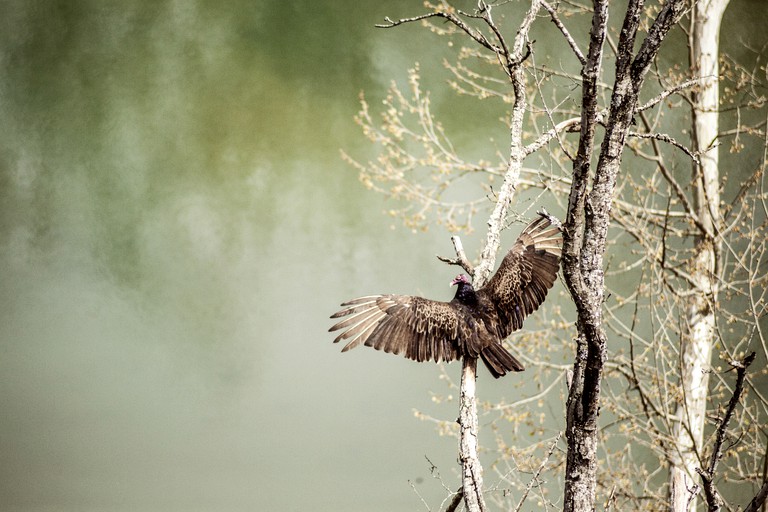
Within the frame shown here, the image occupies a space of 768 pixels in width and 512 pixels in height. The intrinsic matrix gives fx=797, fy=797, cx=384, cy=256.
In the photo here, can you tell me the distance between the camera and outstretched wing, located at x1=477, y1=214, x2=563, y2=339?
102 inches

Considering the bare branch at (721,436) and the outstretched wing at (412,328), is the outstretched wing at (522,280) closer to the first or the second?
the outstretched wing at (412,328)

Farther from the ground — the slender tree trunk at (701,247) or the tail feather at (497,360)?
the slender tree trunk at (701,247)

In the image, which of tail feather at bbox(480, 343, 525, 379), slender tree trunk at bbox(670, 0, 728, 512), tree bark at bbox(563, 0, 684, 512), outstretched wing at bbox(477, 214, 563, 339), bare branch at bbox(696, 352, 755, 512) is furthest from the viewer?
slender tree trunk at bbox(670, 0, 728, 512)

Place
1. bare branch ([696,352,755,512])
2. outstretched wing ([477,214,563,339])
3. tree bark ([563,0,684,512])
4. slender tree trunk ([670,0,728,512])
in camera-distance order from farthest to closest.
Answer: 1. slender tree trunk ([670,0,728,512])
2. outstretched wing ([477,214,563,339])
3. bare branch ([696,352,755,512])
4. tree bark ([563,0,684,512])

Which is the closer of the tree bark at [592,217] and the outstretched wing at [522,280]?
the tree bark at [592,217]

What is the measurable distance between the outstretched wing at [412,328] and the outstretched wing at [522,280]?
0.57 ft

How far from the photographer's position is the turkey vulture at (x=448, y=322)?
238 cm

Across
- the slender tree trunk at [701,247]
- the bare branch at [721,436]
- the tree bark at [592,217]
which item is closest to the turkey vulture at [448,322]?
the tree bark at [592,217]

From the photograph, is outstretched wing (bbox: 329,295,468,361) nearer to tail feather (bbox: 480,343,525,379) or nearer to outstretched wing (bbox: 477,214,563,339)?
tail feather (bbox: 480,343,525,379)

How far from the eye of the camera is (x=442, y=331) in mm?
2418

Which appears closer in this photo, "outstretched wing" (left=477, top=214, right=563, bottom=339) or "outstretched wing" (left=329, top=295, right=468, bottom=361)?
"outstretched wing" (left=329, top=295, right=468, bottom=361)

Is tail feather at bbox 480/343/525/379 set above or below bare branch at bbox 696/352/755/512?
above

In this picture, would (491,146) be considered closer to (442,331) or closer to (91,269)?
(91,269)

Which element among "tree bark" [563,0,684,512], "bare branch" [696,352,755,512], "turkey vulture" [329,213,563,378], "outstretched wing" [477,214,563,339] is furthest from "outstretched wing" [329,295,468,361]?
"bare branch" [696,352,755,512]
